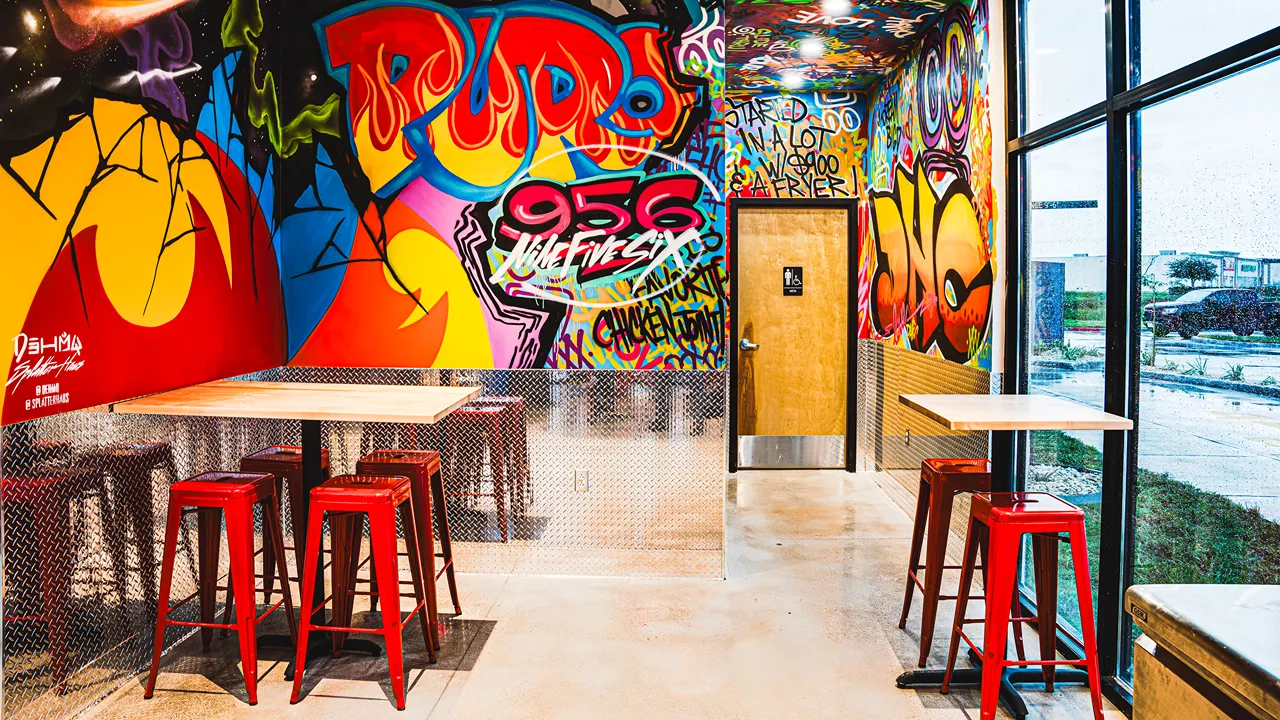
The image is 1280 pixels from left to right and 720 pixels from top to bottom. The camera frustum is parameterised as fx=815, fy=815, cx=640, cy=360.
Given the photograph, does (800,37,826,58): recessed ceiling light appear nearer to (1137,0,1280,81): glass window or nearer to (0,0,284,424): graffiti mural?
(1137,0,1280,81): glass window

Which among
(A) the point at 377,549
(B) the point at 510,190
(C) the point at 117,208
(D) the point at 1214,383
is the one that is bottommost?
(A) the point at 377,549

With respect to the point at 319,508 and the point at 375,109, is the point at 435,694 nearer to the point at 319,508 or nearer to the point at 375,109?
the point at 319,508

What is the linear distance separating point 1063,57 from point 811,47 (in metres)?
1.83

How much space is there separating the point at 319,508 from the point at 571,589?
4.59ft

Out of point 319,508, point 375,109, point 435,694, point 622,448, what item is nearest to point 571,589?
point 622,448

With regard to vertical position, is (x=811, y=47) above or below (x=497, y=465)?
above

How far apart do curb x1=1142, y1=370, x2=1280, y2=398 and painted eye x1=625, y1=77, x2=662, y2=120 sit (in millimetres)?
2284

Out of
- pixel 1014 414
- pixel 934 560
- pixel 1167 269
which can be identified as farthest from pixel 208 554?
pixel 1167 269

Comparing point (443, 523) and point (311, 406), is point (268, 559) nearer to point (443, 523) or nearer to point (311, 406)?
point (443, 523)

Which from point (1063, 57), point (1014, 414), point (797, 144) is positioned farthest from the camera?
point (797, 144)

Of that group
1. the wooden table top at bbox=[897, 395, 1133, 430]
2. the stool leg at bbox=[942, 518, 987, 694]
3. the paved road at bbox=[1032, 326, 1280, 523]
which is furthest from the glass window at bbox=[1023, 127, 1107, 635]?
the stool leg at bbox=[942, 518, 987, 694]

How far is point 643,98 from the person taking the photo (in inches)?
148
